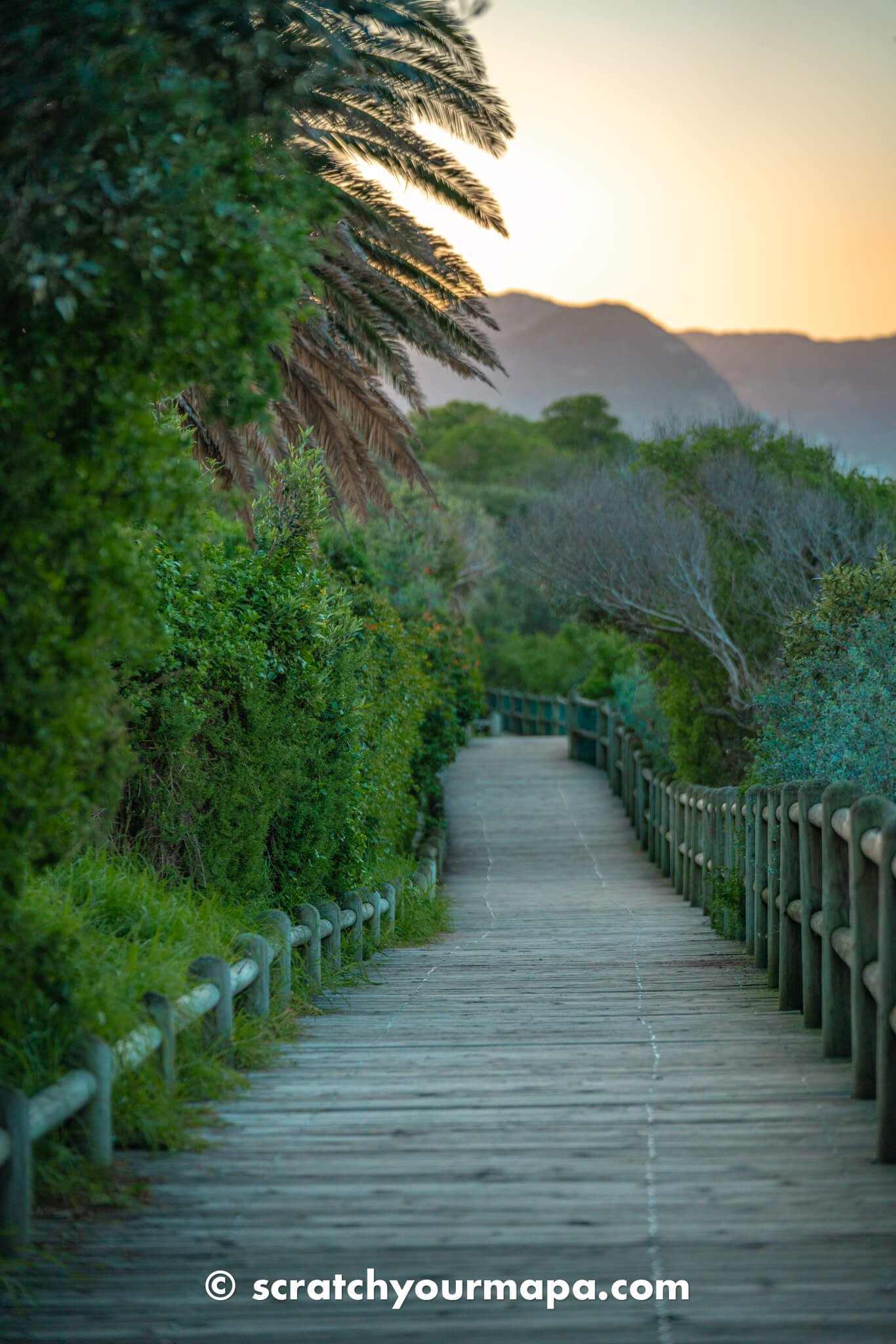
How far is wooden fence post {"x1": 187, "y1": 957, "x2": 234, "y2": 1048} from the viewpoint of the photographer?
15.7ft

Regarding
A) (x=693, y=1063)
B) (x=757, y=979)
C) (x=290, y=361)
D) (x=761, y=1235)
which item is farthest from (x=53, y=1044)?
(x=290, y=361)

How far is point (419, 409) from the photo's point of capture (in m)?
10.6

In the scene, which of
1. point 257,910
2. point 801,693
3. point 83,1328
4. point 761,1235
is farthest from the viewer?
point 801,693

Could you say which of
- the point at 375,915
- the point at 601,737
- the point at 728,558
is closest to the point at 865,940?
the point at 375,915

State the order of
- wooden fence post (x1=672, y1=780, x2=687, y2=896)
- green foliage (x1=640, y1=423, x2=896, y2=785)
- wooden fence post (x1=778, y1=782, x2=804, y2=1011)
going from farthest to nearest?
green foliage (x1=640, y1=423, x2=896, y2=785)
wooden fence post (x1=672, y1=780, x2=687, y2=896)
wooden fence post (x1=778, y1=782, x2=804, y2=1011)

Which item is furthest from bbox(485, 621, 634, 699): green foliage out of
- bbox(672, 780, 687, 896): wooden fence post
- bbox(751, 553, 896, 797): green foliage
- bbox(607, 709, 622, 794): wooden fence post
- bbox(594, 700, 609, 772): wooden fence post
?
bbox(751, 553, 896, 797): green foliage

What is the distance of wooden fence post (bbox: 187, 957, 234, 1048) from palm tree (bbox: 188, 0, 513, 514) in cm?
326

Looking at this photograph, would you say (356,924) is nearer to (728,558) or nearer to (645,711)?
(728,558)

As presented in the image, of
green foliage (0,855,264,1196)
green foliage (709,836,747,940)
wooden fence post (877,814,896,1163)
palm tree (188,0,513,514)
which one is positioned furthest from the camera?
green foliage (709,836,747,940)

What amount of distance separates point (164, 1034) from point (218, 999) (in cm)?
61

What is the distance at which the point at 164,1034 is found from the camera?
4195 millimetres

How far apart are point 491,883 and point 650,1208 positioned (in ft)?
40.6

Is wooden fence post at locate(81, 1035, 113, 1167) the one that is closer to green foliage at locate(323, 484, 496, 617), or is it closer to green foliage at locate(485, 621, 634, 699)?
green foliage at locate(323, 484, 496, 617)

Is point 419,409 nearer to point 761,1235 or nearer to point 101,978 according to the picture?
point 101,978
